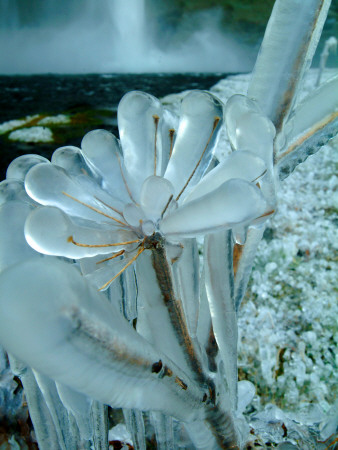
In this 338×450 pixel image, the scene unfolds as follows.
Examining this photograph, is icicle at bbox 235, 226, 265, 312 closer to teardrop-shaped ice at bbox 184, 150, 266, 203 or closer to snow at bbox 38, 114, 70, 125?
teardrop-shaped ice at bbox 184, 150, 266, 203

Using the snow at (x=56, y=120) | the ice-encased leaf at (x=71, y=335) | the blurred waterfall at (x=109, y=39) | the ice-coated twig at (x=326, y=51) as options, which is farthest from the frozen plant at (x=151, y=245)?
the blurred waterfall at (x=109, y=39)

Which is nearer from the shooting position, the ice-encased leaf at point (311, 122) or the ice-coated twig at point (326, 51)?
the ice-encased leaf at point (311, 122)

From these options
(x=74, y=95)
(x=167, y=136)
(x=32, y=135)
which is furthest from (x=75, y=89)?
(x=167, y=136)

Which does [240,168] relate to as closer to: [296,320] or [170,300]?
[170,300]

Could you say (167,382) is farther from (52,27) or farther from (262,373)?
(52,27)

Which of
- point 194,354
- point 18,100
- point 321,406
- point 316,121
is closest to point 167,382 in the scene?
point 194,354

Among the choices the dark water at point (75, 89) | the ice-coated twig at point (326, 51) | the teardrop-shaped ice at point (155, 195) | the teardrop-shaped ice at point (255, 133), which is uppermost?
the teardrop-shaped ice at point (255, 133)

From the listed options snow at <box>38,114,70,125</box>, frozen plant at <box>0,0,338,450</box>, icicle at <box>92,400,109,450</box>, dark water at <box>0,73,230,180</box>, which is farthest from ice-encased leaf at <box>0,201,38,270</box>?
snow at <box>38,114,70,125</box>

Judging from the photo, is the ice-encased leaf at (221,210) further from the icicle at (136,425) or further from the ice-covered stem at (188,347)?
the icicle at (136,425)
